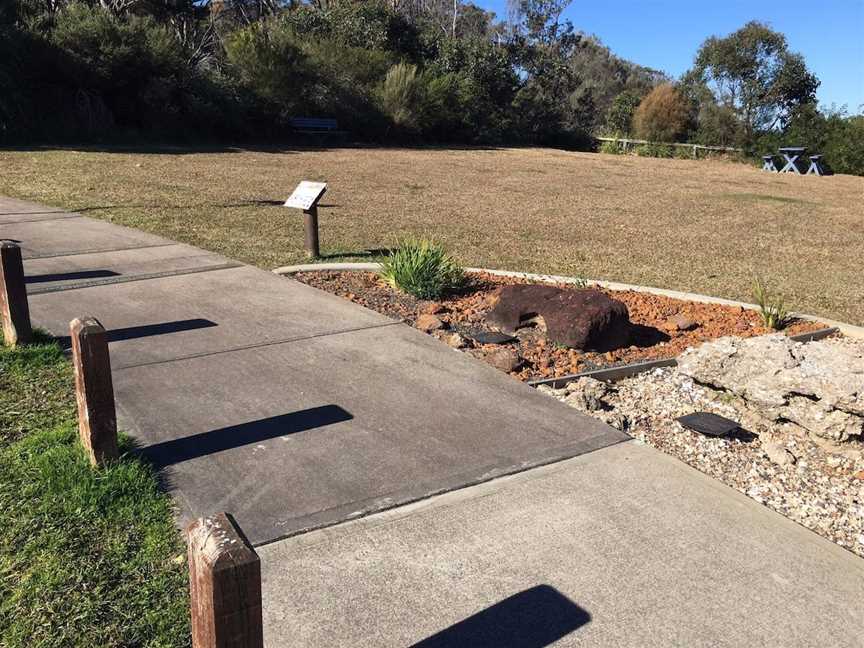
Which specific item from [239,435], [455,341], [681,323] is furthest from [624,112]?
[239,435]

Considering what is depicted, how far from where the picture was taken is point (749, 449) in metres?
4.43

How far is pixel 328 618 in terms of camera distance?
270 cm

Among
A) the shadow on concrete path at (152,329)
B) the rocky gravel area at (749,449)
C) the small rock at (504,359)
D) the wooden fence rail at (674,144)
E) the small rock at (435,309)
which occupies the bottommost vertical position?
the rocky gravel area at (749,449)

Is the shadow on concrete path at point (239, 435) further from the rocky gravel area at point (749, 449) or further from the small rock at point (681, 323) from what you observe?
the small rock at point (681, 323)

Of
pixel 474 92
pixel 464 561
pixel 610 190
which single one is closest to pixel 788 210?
pixel 610 190

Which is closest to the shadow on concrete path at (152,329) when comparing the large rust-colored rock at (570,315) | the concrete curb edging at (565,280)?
the concrete curb edging at (565,280)

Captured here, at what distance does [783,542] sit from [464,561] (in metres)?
1.47

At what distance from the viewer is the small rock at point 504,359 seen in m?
5.34

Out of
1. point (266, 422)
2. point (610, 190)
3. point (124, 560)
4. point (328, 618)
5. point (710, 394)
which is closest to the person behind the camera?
point (328, 618)

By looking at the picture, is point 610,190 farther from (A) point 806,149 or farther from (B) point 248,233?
(A) point 806,149

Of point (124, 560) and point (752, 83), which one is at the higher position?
point (752, 83)

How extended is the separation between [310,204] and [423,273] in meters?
2.03

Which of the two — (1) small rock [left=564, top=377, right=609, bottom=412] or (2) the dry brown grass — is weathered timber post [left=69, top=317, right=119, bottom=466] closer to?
(1) small rock [left=564, top=377, right=609, bottom=412]

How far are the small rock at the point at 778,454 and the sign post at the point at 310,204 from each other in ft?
17.9
